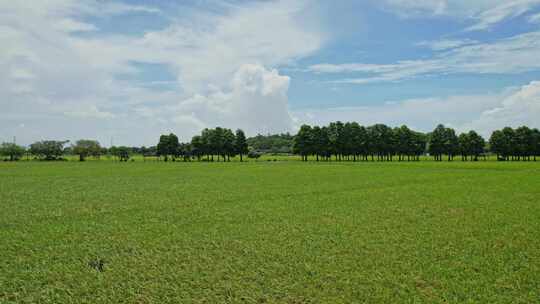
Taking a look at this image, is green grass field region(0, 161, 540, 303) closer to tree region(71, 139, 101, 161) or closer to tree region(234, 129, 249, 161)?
tree region(234, 129, 249, 161)

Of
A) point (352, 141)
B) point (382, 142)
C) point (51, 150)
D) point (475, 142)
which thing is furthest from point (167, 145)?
point (475, 142)

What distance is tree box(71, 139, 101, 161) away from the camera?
122 metres

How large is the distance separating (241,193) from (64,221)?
35.2 feet

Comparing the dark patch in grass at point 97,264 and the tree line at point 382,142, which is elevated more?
the tree line at point 382,142

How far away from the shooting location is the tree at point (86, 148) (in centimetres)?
12198

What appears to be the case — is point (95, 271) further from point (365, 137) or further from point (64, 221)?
point (365, 137)

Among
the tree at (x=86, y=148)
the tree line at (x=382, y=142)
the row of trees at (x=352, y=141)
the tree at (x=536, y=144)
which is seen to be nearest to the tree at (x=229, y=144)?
the tree line at (x=382, y=142)

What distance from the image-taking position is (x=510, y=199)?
64.7ft

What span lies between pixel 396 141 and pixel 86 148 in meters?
101

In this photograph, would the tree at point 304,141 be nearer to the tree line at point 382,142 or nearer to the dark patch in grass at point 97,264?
the tree line at point 382,142

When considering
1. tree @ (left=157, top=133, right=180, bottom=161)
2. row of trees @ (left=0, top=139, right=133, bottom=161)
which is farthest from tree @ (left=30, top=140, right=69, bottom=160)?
tree @ (left=157, top=133, right=180, bottom=161)

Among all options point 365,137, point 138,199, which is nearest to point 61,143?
point 365,137

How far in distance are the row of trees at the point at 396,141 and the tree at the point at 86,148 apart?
7211 cm

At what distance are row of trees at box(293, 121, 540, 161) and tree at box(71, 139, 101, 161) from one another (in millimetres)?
72106
